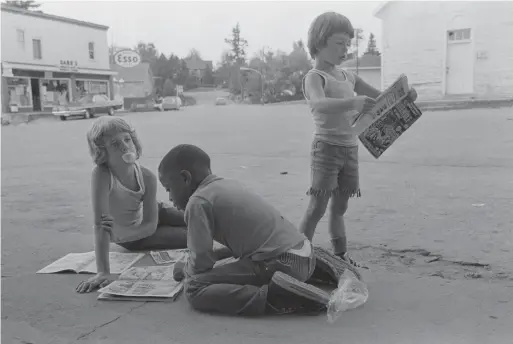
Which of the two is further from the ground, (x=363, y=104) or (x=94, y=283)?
(x=363, y=104)

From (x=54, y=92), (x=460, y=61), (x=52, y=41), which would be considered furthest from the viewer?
(x=54, y=92)

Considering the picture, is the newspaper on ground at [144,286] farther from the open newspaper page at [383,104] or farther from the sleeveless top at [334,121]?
the open newspaper page at [383,104]

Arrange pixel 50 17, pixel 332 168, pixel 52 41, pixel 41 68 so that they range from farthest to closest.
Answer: pixel 52 41
pixel 50 17
pixel 41 68
pixel 332 168

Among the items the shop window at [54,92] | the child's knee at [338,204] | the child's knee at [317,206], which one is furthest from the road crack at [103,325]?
the shop window at [54,92]

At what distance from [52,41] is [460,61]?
81.8 feet

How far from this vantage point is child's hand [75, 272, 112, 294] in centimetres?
299

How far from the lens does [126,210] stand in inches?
144

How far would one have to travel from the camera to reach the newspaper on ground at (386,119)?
318 cm

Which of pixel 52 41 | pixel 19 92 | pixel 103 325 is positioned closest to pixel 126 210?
pixel 103 325

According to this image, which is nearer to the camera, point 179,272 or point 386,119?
point 179,272

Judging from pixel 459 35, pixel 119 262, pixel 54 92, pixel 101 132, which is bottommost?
pixel 119 262

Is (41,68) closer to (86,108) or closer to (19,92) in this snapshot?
(19,92)

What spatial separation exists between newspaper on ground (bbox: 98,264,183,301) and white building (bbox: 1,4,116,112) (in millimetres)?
28843

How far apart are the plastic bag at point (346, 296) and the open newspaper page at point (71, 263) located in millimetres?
1660
